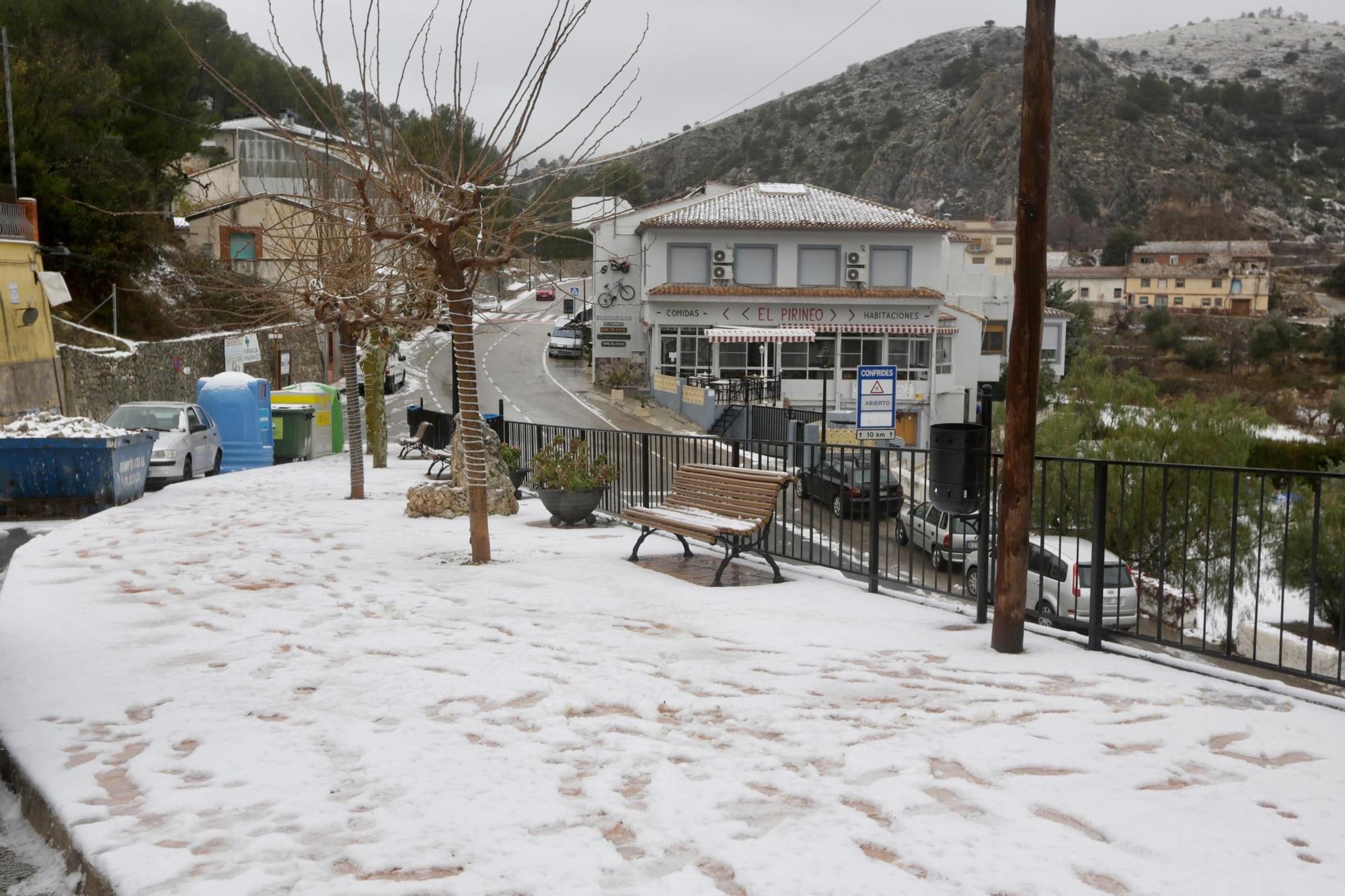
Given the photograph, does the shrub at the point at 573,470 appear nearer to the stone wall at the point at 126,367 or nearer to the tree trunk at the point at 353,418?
the tree trunk at the point at 353,418

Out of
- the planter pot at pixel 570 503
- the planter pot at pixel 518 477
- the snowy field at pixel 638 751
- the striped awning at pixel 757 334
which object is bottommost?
the planter pot at pixel 518 477

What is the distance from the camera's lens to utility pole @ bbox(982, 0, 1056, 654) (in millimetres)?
6094

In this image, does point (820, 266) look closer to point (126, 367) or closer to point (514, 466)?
point (126, 367)

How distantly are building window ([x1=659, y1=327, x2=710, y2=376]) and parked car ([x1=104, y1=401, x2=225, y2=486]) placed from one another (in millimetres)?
30529

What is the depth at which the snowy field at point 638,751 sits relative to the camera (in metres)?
3.70

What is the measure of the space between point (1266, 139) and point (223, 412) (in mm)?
173880

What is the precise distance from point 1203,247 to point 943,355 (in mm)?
78051

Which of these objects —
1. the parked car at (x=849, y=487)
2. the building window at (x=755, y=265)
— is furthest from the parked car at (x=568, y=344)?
the parked car at (x=849, y=487)

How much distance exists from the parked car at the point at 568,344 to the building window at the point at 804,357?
14.2 m

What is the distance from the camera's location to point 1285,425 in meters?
50.4

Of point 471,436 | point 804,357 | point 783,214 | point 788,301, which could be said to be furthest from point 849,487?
point 783,214

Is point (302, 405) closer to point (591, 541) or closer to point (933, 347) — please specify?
point (591, 541)

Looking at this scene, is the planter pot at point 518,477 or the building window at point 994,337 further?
the building window at point 994,337

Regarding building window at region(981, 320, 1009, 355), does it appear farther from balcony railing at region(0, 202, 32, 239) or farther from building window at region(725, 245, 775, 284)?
balcony railing at region(0, 202, 32, 239)
